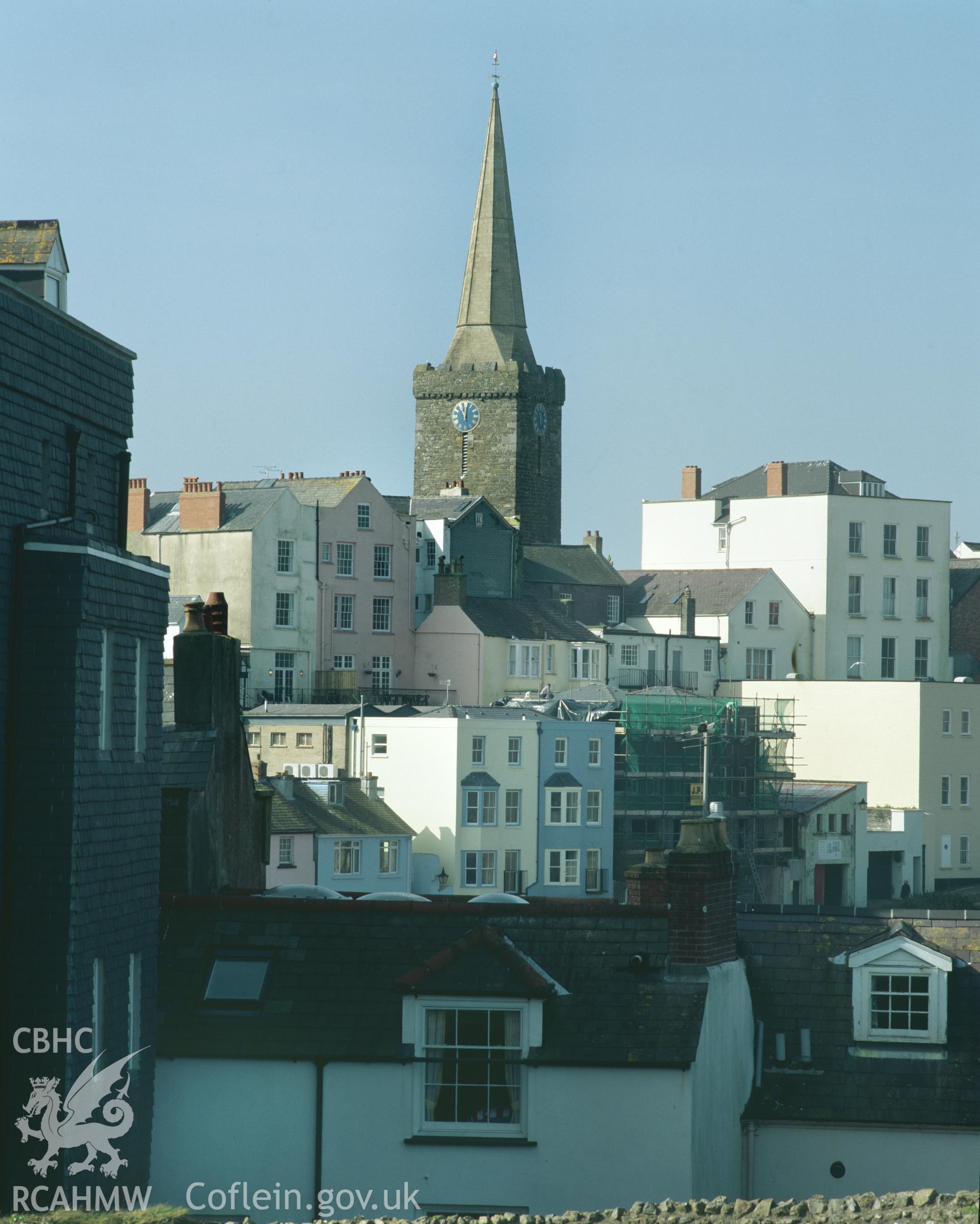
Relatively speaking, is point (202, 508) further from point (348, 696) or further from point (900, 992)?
point (900, 992)

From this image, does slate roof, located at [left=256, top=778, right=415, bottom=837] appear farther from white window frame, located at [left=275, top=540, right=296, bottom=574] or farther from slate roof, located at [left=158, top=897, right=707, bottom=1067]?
slate roof, located at [left=158, top=897, right=707, bottom=1067]

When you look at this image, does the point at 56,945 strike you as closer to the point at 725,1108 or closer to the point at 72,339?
the point at 72,339

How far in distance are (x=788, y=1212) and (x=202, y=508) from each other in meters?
64.7

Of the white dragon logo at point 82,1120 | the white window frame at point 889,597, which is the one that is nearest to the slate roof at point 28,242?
the white dragon logo at point 82,1120

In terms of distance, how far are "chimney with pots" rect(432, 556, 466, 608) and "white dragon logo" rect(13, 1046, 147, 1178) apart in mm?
69271

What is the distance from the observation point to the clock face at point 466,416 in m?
111

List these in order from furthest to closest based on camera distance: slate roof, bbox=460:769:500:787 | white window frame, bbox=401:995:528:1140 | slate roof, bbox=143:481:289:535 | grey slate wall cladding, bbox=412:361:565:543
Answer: grey slate wall cladding, bbox=412:361:565:543 < slate roof, bbox=143:481:289:535 < slate roof, bbox=460:769:500:787 < white window frame, bbox=401:995:528:1140

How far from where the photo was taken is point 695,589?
96.2 meters

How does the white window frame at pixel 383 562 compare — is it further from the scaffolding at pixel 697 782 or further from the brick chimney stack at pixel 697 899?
the brick chimney stack at pixel 697 899

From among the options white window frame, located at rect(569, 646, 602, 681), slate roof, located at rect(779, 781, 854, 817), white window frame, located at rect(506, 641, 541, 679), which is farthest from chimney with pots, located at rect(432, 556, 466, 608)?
slate roof, located at rect(779, 781, 854, 817)

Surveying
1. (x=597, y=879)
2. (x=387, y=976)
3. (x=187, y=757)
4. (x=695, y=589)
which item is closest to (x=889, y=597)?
(x=695, y=589)

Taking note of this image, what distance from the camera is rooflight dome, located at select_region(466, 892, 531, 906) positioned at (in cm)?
1923

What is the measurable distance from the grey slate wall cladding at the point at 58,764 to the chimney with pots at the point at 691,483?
3546 inches

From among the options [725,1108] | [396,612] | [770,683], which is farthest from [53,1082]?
[770,683]
